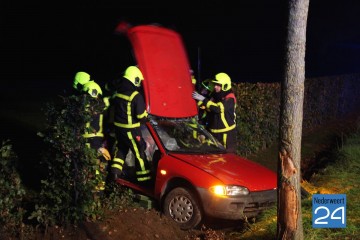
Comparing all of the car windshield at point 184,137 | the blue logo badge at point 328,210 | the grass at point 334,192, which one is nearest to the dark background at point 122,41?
the grass at point 334,192

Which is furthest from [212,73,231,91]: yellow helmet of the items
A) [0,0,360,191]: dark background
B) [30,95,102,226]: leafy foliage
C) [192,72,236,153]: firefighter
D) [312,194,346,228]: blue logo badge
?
[0,0,360,191]: dark background

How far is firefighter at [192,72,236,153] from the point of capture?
8570 millimetres

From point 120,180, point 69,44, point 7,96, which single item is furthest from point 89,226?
point 69,44

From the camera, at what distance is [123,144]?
7383 mm

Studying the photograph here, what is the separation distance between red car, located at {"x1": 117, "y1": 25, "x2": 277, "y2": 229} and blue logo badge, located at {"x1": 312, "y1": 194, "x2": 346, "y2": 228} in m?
1.72

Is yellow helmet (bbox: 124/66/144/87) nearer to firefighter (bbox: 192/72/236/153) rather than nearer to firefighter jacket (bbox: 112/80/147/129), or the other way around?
firefighter jacket (bbox: 112/80/147/129)

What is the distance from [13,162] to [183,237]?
7.36 feet

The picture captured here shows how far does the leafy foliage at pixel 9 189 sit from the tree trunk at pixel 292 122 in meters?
2.55

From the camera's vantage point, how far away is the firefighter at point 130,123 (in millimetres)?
7219

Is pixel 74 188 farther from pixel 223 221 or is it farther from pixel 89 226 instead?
pixel 223 221

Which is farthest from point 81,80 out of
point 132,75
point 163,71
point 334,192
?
point 334,192

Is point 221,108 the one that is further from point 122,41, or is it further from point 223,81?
point 122,41

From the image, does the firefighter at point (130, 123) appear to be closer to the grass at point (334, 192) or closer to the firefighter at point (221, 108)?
the firefighter at point (221, 108)

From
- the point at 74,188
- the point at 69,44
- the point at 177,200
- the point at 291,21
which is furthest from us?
the point at 69,44
